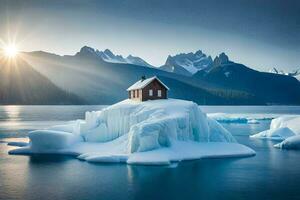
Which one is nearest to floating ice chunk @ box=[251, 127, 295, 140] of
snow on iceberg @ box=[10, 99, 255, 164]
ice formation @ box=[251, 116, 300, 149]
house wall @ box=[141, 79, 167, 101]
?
ice formation @ box=[251, 116, 300, 149]

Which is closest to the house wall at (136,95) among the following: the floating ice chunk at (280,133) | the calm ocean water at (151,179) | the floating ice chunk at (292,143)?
the calm ocean water at (151,179)

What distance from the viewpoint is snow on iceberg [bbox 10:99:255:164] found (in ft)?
161

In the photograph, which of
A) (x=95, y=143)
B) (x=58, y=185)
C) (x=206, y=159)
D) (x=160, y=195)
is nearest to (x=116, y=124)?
(x=95, y=143)

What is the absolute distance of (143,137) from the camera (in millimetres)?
48844

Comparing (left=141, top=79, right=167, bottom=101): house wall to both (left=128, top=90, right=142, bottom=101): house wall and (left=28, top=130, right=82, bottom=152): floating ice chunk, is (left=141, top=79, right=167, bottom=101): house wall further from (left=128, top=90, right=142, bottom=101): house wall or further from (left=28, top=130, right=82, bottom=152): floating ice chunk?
(left=28, top=130, right=82, bottom=152): floating ice chunk

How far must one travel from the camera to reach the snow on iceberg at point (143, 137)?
49.1m

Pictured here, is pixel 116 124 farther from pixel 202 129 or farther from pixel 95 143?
pixel 202 129

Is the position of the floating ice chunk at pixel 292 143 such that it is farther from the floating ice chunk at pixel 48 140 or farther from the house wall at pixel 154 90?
the floating ice chunk at pixel 48 140

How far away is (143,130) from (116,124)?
1075cm

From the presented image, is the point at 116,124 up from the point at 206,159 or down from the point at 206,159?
up

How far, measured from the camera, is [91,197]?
32.1 metres

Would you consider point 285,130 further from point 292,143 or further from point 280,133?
point 292,143

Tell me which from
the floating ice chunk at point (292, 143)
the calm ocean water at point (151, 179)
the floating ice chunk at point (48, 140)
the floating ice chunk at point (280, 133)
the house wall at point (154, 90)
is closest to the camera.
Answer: the calm ocean water at point (151, 179)

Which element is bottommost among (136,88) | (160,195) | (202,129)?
(160,195)
